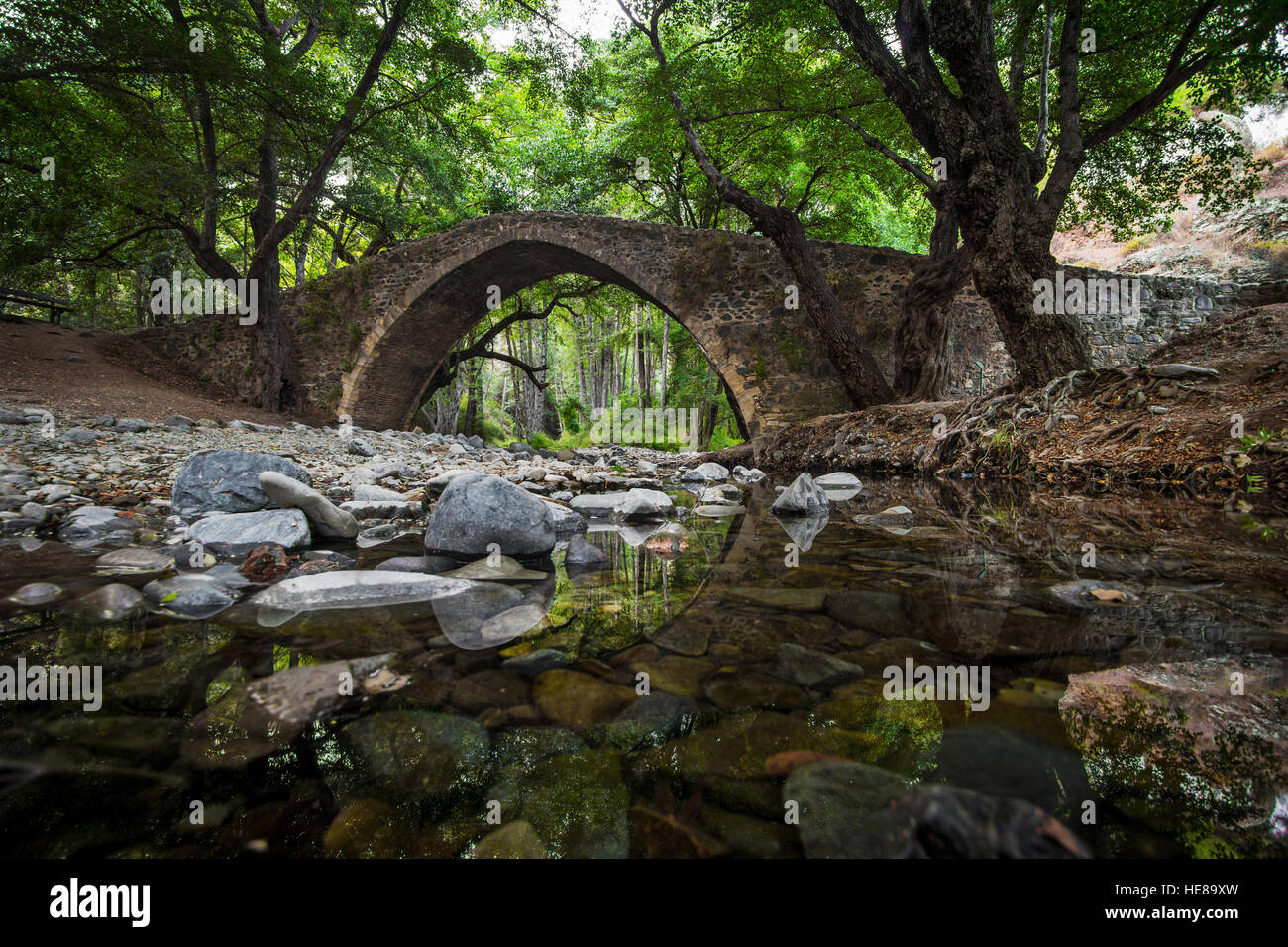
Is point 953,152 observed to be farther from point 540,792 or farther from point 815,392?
point 540,792

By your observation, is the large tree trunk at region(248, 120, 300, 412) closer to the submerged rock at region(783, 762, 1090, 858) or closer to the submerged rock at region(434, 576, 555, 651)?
the submerged rock at region(434, 576, 555, 651)

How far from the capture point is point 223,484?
104 inches

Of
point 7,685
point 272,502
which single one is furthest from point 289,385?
point 7,685

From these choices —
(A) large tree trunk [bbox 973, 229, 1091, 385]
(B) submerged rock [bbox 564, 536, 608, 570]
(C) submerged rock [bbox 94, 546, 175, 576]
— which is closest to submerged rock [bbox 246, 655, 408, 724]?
(B) submerged rock [bbox 564, 536, 608, 570]

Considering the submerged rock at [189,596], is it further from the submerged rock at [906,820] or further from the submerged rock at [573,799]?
the submerged rock at [906,820]

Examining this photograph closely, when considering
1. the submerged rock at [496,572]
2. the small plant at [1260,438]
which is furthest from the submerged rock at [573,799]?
the small plant at [1260,438]

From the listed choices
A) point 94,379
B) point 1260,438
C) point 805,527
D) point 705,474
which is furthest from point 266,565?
point 94,379

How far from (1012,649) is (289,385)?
40.4 feet

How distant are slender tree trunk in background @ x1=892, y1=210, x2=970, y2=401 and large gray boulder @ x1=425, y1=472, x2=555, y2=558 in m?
7.12

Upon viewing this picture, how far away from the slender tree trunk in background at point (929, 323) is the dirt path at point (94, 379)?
10312 millimetres

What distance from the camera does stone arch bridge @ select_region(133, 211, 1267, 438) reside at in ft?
30.2
